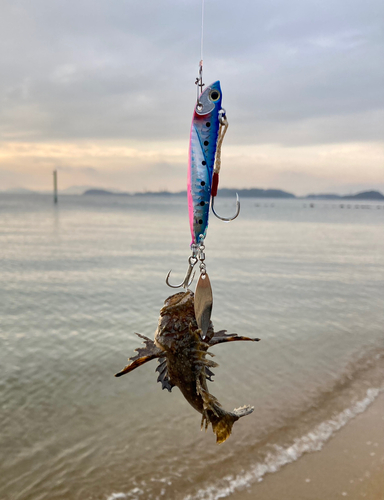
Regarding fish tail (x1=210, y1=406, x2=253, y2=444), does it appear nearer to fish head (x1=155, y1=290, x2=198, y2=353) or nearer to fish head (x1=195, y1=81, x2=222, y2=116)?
fish head (x1=155, y1=290, x2=198, y2=353)

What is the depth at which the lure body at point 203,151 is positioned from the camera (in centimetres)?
297

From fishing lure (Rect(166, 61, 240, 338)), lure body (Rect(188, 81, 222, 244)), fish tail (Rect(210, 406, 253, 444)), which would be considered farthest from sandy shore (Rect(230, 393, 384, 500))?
lure body (Rect(188, 81, 222, 244))

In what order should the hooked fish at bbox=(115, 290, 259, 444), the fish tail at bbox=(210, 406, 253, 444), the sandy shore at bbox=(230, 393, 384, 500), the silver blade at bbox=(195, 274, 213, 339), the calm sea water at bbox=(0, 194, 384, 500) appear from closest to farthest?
1. the silver blade at bbox=(195, 274, 213, 339)
2. the hooked fish at bbox=(115, 290, 259, 444)
3. the fish tail at bbox=(210, 406, 253, 444)
4. the sandy shore at bbox=(230, 393, 384, 500)
5. the calm sea water at bbox=(0, 194, 384, 500)

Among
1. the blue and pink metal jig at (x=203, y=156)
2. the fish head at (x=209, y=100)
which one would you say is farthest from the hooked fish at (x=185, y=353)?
the fish head at (x=209, y=100)

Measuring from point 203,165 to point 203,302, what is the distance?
1.02 metres

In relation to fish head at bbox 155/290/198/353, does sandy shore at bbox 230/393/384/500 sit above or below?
below

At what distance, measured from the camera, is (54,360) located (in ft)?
44.0

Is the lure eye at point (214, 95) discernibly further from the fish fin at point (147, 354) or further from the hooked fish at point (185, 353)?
the fish fin at point (147, 354)

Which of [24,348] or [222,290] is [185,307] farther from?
[222,290]

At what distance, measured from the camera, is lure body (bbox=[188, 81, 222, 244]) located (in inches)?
117

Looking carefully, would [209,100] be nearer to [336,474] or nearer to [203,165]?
[203,165]

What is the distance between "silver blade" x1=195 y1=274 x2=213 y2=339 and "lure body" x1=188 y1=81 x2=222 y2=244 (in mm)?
384

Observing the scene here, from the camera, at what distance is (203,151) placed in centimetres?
302

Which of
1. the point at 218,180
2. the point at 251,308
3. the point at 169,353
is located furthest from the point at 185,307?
the point at 251,308
